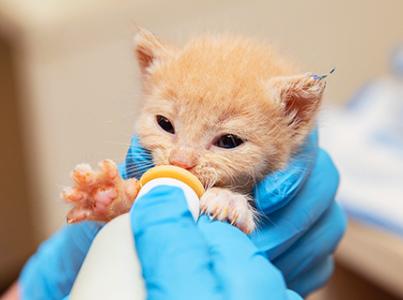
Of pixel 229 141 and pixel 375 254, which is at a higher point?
pixel 229 141

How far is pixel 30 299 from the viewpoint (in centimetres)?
95

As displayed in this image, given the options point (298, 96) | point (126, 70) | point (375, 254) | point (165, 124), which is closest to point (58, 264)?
point (165, 124)

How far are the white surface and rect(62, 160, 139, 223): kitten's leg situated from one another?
0.8 inches

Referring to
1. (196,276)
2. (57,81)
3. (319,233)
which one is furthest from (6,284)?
(196,276)

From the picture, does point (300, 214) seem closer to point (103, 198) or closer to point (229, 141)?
point (229, 141)

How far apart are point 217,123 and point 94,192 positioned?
0.15m

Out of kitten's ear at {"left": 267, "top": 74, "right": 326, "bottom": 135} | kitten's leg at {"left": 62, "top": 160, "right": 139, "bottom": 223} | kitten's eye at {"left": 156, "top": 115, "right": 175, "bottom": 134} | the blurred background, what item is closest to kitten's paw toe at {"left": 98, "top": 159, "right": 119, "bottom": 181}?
kitten's leg at {"left": 62, "top": 160, "right": 139, "bottom": 223}

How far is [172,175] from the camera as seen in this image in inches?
22.6

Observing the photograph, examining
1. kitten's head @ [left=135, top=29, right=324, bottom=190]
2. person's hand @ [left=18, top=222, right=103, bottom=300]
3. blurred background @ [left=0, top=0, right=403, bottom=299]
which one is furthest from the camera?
blurred background @ [left=0, top=0, right=403, bottom=299]

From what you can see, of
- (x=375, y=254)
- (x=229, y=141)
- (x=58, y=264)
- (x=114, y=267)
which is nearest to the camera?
(x=114, y=267)

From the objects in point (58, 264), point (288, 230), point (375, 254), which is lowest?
point (375, 254)

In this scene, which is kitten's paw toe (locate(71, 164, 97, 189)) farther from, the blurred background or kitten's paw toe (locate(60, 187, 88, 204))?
the blurred background

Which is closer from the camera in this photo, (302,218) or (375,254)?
(302,218)

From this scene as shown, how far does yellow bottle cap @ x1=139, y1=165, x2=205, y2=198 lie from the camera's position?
1.88 ft
